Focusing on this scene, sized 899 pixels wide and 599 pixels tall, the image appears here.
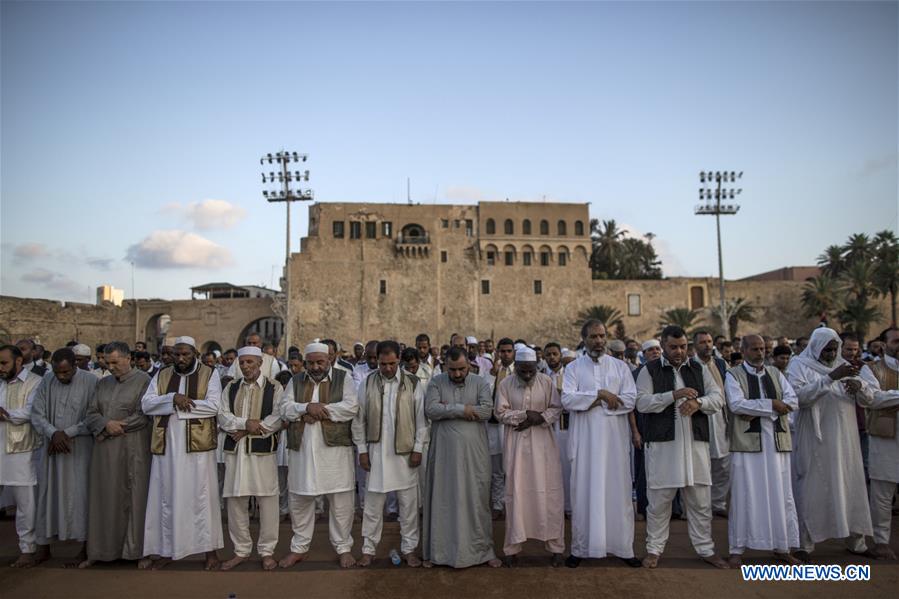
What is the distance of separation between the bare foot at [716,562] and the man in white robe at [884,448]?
4.77 ft

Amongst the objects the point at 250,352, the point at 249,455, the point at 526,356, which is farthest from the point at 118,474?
the point at 526,356

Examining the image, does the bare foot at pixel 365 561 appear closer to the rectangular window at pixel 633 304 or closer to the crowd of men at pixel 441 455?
the crowd of men at pixel 441 455

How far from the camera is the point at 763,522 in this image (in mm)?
5035

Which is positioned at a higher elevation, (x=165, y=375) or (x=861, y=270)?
(x=861, y=270)

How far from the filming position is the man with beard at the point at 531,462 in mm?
5188

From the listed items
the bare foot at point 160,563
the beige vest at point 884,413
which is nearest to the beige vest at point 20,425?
the bare foot at point 160,563

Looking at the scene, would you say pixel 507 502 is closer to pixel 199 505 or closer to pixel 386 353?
pixel 386 353

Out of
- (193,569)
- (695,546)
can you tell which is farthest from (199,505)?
(695,546)

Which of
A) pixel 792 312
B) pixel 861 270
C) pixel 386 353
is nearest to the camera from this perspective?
pixel 386 353

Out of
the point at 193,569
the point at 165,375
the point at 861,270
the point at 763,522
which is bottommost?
the point at 193,569

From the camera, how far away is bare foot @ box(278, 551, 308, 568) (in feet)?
17.0

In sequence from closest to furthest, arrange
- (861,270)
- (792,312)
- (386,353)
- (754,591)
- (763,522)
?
(754,591)
(763,522)
(386,353)
(861,270)
(792,312)

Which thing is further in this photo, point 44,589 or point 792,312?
point 792,312

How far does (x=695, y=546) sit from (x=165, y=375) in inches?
184
